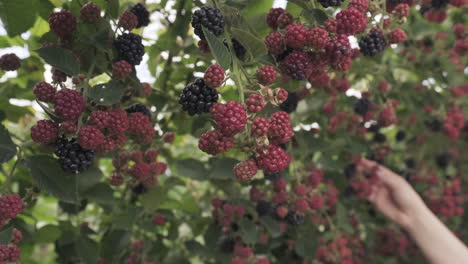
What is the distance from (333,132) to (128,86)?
1.17m

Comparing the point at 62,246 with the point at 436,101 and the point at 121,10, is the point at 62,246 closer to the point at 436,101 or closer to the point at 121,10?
the point at 121,10

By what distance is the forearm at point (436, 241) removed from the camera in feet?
6.75

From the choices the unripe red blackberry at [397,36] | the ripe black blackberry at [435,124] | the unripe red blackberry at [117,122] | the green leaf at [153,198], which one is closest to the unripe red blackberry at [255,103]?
the unripe red blackberry at [117,122]

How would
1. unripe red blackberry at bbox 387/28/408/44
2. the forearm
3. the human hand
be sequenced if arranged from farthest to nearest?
1. the human hand
2. the forearm
3. unripe red blackberry at bbox 387/28/408/44

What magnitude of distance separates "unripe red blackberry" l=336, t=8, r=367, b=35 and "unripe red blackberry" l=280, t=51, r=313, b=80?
0.11 m

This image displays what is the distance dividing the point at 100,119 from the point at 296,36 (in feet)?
1.52

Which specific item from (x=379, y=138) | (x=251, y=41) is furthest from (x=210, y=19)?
(x=379, y=138)

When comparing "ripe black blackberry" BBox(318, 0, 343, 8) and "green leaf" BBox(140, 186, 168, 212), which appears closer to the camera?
"ripe black blackberry" BBox(318, 0, 343, 8)

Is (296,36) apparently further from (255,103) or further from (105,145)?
(105,145)

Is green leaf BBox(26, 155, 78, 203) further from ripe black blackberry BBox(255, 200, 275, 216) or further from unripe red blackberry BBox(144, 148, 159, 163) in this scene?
ripe black blackberry BBox(255, 200, 275, 216)

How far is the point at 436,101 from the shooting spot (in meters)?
2.37

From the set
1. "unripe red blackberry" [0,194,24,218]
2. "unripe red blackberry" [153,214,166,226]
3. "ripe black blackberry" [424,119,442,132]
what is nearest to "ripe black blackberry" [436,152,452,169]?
"ripe black blackberry" [424,119,442,132]

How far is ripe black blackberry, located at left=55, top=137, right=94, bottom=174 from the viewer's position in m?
0.91

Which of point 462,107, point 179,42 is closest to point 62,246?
point 179,42
